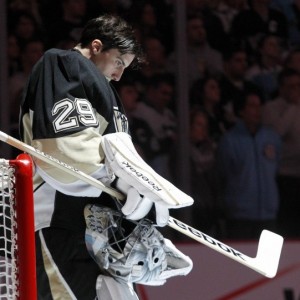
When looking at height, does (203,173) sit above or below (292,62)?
below

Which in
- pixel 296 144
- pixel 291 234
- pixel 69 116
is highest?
pixel 69 116

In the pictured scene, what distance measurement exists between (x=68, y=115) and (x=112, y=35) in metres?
→ 0.35

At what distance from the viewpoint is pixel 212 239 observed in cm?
327

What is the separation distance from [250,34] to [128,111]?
0.82 m

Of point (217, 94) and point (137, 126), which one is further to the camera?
point (217, 94)

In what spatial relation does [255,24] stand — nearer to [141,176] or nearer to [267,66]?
[267,66]

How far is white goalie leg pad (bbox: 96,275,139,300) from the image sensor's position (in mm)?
3023

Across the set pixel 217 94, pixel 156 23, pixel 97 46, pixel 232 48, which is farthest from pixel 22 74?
pixel 97 46

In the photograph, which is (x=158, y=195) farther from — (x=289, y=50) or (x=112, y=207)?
(x=289, y=50)

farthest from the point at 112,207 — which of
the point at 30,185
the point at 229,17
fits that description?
the point at 229,17

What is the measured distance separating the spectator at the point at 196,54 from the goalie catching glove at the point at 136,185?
283 cm

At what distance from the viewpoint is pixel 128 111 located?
5.74 meters

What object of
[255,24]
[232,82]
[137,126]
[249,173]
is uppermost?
[255,24]

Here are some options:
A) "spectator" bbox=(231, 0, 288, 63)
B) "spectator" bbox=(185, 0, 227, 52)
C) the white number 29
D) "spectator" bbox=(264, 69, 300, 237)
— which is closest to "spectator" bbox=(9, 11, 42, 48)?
"spectator" bbox=(185, 0, 227, 52)
